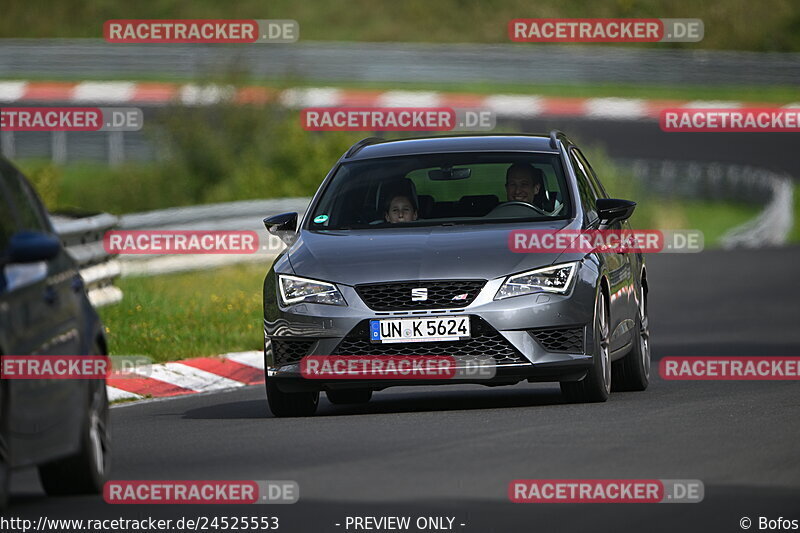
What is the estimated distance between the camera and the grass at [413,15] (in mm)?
55281

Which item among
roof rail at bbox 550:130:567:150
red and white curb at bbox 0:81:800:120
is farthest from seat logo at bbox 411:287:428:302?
red and white curb at bbox 0:81:800:120

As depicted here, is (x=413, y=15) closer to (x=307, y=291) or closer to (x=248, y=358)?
(x=248, y=358)

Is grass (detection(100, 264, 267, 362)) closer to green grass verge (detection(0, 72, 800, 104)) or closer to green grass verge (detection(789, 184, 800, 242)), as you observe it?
green grass verge (detection(789, 184, 800, 242))

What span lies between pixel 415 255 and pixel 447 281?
0.31 m

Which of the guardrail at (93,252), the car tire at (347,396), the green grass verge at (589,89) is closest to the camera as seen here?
the car tire at (347,396)

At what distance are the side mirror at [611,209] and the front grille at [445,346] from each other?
155cm

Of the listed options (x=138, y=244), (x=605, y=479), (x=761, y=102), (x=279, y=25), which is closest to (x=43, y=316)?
(x=605, y=479)

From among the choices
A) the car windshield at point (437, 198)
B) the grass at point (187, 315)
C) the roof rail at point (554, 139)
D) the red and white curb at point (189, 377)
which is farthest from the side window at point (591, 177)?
the grass at point (187, 315)

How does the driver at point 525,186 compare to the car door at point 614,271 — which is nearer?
the car door at point 614,271

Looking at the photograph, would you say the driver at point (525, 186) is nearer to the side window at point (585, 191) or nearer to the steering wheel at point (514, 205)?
the steering wheel at point (514, 205)

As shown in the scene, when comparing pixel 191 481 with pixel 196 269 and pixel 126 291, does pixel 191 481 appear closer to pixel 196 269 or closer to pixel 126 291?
pixel 126 291

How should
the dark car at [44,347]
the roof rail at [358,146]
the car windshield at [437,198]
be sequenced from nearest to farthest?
the dark car at [44,347]
the car windshield at [437,198]
the roof rail at [358,146]

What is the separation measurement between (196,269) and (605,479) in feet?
50.3

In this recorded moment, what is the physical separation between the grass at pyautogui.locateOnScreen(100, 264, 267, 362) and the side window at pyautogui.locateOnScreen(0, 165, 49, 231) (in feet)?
21.2
